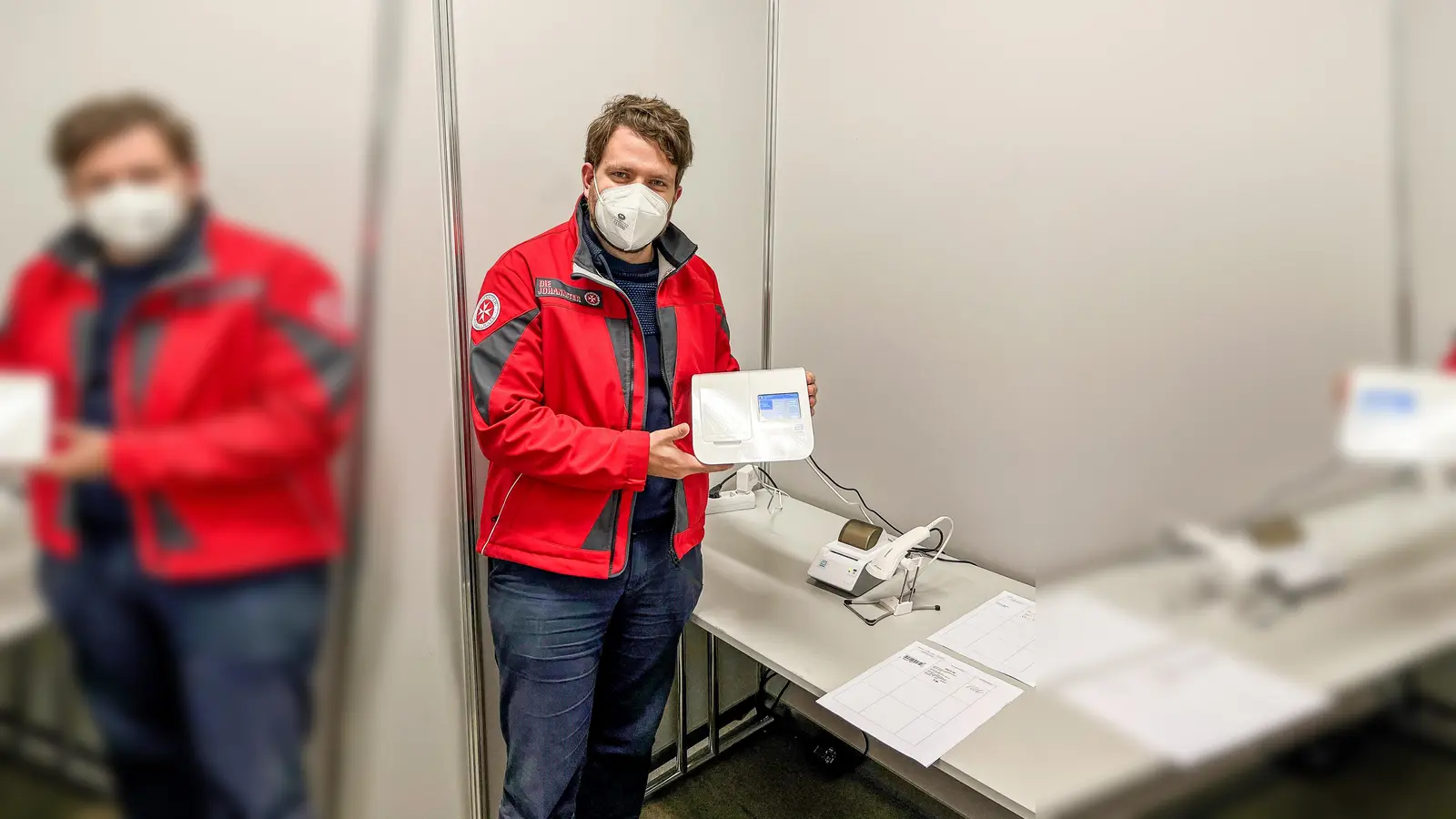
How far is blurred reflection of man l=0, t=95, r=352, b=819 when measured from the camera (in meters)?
0.31

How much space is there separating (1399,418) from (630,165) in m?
1.04

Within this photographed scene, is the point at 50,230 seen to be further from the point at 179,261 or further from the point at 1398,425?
the point at 1398,425

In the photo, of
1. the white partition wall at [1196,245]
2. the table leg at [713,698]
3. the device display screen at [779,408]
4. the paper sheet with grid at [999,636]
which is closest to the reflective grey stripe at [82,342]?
the white partition wall at [1196,245]

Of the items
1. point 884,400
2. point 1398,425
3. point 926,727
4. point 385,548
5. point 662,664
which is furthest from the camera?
point 884,400

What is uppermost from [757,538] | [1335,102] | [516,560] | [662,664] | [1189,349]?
[1335,102]

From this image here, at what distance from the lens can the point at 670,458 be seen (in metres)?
1.05

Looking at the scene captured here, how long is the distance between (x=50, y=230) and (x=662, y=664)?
46.0 inches

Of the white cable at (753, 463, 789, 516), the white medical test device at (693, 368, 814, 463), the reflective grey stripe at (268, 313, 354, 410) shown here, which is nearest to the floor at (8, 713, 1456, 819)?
the reflective grey stripe at (268, 313, 354, 410)

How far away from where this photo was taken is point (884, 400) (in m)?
1.68

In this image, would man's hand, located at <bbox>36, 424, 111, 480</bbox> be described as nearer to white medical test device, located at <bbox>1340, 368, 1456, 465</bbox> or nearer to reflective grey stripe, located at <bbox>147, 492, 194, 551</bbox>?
reflective grey stripe, located at <bbox>147, 492, 194, 551</bbox>

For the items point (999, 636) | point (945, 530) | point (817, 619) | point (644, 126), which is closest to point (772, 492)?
→ point (945, 530)

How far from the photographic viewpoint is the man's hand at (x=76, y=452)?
0.30m

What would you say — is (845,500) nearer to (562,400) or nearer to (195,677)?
(562,400)

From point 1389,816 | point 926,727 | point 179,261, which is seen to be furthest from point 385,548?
point 926,727
